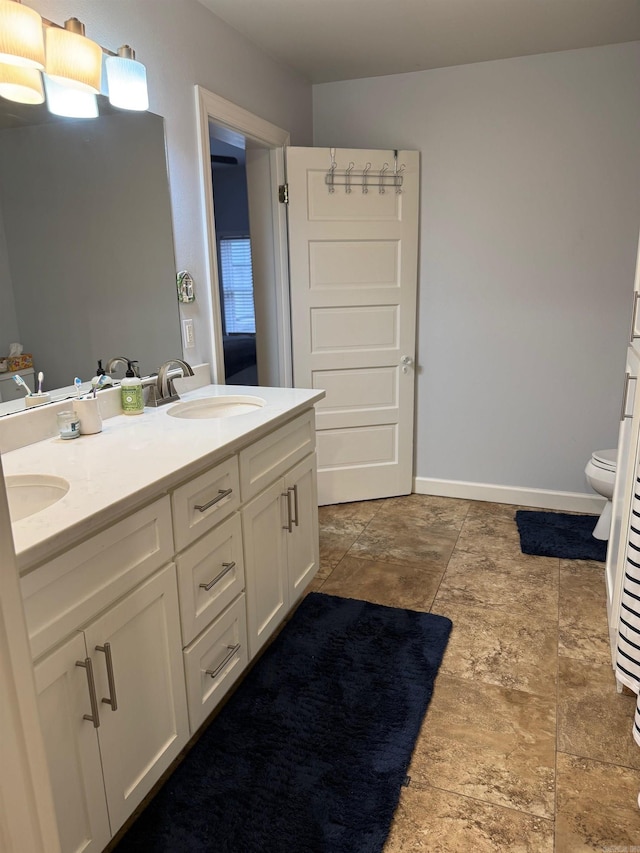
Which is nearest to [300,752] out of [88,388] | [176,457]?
[176,457]

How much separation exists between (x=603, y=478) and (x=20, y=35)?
289 cm

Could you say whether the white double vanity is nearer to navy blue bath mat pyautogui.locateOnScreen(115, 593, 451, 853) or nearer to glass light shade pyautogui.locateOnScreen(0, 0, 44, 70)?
navy blue bath mat pyautogui.locateOnScreen(115, 593, 451, 853)

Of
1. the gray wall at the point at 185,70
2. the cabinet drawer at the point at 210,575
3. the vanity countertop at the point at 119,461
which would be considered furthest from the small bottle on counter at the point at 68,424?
the gray wall at the point at 185,70

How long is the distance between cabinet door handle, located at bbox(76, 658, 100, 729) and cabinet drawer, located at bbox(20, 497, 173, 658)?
0.08 metres

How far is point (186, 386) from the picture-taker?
260cm

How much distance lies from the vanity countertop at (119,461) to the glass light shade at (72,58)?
1042 mm

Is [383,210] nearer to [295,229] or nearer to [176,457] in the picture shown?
[295,229]

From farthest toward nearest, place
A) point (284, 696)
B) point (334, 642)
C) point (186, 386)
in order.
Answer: point (186, 386), point (334, 642), point (284, 696)

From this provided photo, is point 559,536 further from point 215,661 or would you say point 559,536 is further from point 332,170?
point 332,170

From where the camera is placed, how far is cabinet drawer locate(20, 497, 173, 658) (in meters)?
1.13

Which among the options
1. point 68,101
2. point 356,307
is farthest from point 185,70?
point 356,307

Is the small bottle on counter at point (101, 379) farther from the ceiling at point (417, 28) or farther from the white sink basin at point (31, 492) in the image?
the ceiling at point (417, 28)

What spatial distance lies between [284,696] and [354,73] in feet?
10.5

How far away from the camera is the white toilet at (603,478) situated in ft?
9.71
